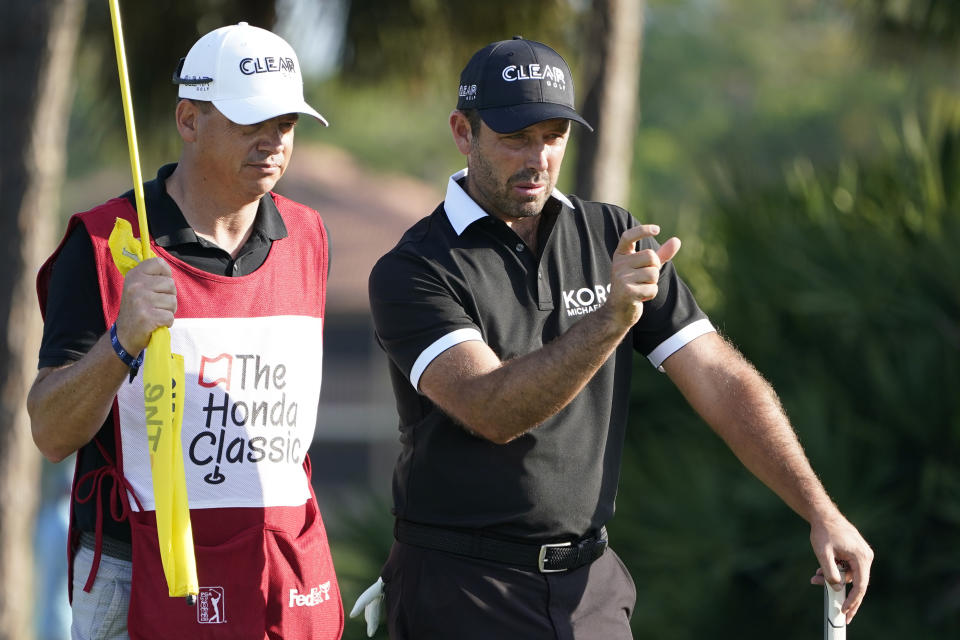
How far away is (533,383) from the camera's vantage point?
2.99 metres

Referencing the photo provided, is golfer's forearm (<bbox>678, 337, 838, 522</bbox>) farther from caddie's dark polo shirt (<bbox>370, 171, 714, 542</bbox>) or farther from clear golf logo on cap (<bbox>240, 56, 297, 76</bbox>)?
clear golf logo on cap (<bbox>240, 56, 297, 76</bbox>)

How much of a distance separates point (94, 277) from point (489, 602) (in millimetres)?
1189

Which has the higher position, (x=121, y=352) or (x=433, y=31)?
(x=433, y=31)

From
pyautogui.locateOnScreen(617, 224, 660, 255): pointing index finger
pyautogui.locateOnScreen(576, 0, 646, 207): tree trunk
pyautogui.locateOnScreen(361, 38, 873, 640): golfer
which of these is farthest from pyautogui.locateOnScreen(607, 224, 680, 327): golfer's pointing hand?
pyautogui.locateOnScreen(576, 0, 646, 207): tree trunk

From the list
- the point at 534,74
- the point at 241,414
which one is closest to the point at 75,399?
the point at 241,414

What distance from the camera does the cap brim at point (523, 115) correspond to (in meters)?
3.31

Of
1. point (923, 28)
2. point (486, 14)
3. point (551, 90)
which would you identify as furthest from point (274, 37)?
point (923, 28)

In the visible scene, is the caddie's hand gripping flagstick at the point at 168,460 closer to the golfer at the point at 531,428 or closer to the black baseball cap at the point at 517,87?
the golfer at the point at 531,428

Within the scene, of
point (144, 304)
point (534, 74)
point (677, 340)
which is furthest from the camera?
point (677, 340)

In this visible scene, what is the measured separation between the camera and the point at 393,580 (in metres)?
3.47

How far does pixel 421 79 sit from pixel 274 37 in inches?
214

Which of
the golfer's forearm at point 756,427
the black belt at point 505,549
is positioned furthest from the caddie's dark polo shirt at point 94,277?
the golfer's forearm at point 756,427

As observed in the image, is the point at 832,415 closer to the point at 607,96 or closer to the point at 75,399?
the point at 607,96

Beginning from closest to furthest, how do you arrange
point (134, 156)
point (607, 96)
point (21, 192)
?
point (134, 156), point (21, 192), point (607, 96)
